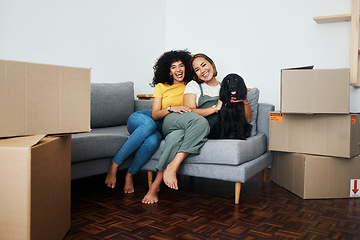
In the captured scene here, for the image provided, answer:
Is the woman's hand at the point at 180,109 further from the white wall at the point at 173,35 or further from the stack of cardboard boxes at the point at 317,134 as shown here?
the white wall at the point at 173,35

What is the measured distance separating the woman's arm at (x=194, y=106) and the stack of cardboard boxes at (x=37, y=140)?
108cm

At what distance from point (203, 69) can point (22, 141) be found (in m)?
1.51

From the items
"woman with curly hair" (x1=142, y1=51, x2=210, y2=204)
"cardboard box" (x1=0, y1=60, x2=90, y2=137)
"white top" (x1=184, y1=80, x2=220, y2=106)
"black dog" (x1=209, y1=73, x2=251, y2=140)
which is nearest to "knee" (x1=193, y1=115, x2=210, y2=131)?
"woman with curly hair" (x1=142, y1=51, x2=210, y2=204)

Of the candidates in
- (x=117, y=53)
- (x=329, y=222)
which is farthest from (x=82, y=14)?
(x=329, y=222)

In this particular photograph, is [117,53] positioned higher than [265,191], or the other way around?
[117,53]

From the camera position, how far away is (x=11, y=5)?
98.2 inches

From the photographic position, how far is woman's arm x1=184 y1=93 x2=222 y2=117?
2348mm

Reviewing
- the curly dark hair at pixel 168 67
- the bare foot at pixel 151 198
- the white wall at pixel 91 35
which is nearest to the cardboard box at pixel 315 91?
the curly dark hair at pixel 168 67

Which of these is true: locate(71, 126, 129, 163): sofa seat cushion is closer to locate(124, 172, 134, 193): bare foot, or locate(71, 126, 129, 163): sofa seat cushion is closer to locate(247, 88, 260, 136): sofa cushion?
locate(124, 172, 134, 193): bare foot

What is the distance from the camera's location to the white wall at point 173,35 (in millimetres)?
2701

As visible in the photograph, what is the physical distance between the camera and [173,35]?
3975mm

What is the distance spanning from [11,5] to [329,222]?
258 centimetres

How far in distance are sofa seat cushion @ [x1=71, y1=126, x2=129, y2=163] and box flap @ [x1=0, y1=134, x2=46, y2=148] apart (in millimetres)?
829

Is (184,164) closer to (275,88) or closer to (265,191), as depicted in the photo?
(265,191)
